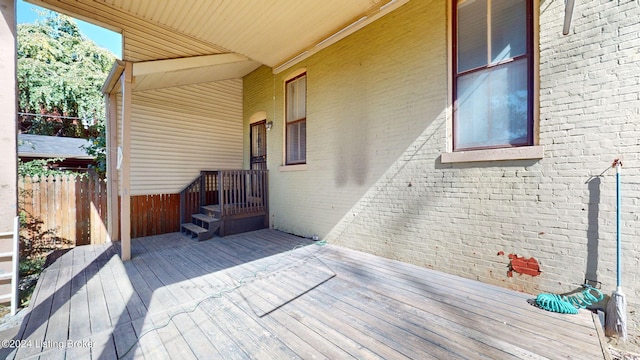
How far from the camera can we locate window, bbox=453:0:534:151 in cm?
285

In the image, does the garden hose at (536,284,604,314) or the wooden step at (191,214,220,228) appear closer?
the garden hose at (536,284,604,314)

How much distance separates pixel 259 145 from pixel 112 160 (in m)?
3.22

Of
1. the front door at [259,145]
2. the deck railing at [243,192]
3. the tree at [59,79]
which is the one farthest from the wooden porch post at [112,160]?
the tree at [59,79]

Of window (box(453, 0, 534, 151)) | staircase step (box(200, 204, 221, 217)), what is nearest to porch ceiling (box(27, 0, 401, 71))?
window (box(453, 0, 534, 151))

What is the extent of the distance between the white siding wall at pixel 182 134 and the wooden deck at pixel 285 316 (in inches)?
100

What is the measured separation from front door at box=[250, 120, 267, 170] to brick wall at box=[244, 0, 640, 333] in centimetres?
167

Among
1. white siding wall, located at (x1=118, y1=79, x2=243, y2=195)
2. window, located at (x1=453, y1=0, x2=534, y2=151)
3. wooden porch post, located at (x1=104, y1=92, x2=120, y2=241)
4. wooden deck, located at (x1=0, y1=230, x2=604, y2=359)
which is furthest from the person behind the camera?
white siding wall, located at (x1=118, y1=79, x2=243, y2=195)

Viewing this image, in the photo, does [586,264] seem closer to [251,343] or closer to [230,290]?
[251,343]

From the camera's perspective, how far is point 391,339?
2.04m

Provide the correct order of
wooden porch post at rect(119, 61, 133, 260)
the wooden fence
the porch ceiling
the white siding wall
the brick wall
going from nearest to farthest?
the brick wall → the porch ceiling → wooden porch post at rect(119, 61, 133, 260) → the wooden fence → the white siding wall

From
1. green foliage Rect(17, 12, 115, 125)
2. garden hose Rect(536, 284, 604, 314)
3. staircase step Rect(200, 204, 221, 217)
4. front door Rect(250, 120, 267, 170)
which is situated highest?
green foliage Rect(17, 12, 115, 125)

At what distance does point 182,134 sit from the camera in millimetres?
6250

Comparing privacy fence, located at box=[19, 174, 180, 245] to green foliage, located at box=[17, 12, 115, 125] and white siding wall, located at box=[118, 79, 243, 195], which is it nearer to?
white siding wall, located at box=[118, 79, 243, 195]

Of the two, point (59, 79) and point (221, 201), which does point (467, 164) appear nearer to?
point (221, 201)
